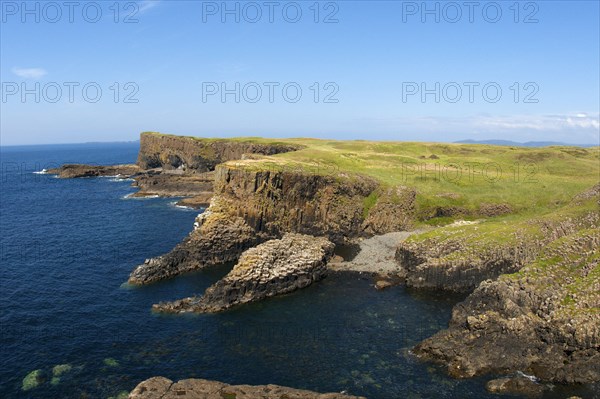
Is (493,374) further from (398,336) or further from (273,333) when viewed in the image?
(273,333)

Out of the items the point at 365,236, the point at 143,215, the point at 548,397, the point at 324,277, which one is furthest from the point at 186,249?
the point at 548,397

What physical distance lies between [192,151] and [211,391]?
400ft

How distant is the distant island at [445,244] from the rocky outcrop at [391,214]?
0.67 ft

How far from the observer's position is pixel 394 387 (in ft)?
→ 109

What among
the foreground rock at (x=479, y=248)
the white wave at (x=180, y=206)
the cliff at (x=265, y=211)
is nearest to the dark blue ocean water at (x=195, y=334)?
the foreground rock at (x=479, y=248)

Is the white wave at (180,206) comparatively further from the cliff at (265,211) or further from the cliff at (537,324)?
the cliff at (537,324)

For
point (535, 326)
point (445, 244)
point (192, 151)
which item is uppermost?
point (192, 151)

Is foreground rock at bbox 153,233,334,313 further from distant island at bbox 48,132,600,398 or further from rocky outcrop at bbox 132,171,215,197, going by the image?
rocky outcrop at bbox 132,171,215,197

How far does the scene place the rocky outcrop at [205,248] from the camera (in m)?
57.7

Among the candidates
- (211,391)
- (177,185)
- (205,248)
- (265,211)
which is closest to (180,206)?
(177,185)

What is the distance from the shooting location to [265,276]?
169ft

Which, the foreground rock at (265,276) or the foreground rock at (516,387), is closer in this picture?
the foreground rock at (516,387)

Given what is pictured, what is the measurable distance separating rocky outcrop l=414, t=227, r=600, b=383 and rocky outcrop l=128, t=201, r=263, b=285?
35.6 metres

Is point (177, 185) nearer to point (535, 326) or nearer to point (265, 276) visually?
point (265, 276)
